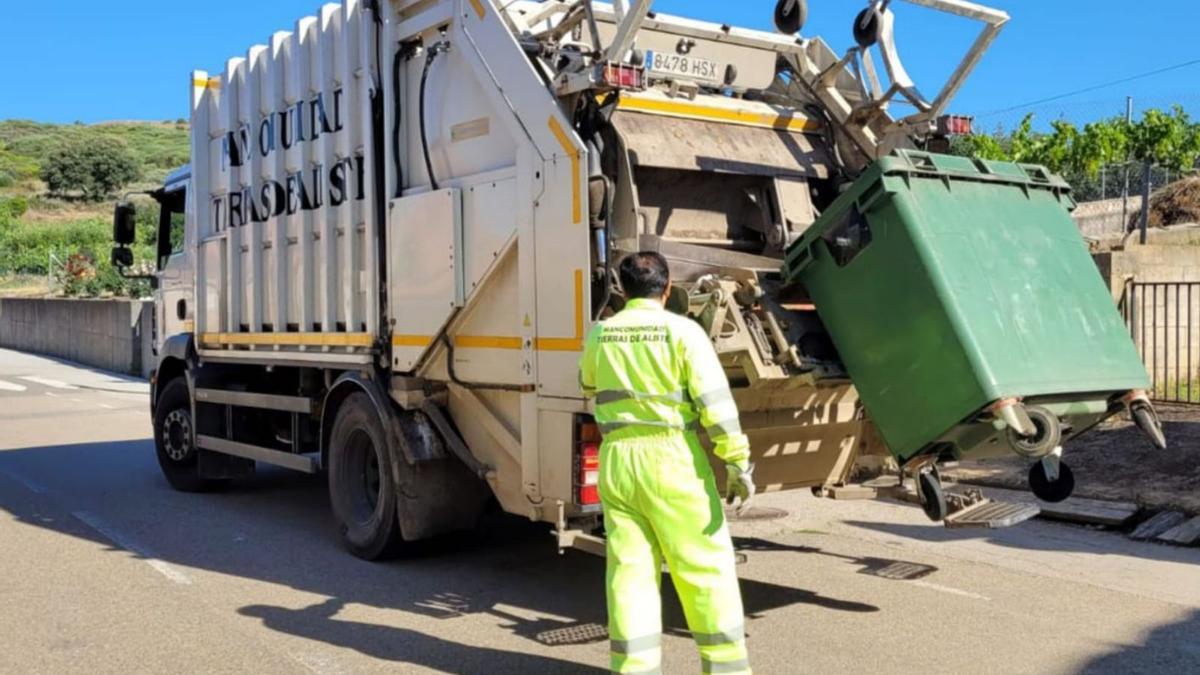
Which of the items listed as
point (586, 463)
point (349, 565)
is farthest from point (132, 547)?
point (586, 463)

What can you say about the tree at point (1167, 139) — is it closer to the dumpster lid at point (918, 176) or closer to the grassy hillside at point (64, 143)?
the dumpster lid at point (918, 176)

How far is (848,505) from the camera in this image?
8219mm

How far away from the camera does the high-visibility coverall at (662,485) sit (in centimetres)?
376

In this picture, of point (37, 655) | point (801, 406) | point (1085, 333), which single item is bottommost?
point (37, 655)

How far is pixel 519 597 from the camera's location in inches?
227

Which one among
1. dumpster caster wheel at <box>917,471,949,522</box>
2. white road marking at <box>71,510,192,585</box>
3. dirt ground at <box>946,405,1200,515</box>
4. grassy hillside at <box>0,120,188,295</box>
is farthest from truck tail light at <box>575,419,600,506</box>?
grassy hillside at <box>0,120,188,295</box>

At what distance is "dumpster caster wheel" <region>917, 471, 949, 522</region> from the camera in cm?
469

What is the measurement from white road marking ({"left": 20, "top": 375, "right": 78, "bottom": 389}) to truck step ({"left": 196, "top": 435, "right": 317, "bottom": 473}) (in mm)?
12789

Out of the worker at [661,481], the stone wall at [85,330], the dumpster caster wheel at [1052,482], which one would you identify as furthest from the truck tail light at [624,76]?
the stone wall at [85,330]

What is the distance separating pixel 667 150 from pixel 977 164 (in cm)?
143

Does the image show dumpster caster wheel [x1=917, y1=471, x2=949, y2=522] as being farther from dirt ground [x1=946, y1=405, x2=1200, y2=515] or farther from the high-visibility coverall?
dirt ground [x1=946, y1=405, x2=1200, y2=515]

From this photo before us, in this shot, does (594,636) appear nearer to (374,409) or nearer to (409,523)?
(409,523)

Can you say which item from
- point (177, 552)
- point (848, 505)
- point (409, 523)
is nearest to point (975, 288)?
point (409, 523)

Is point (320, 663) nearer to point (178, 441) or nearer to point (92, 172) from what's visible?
point (178, 441)
